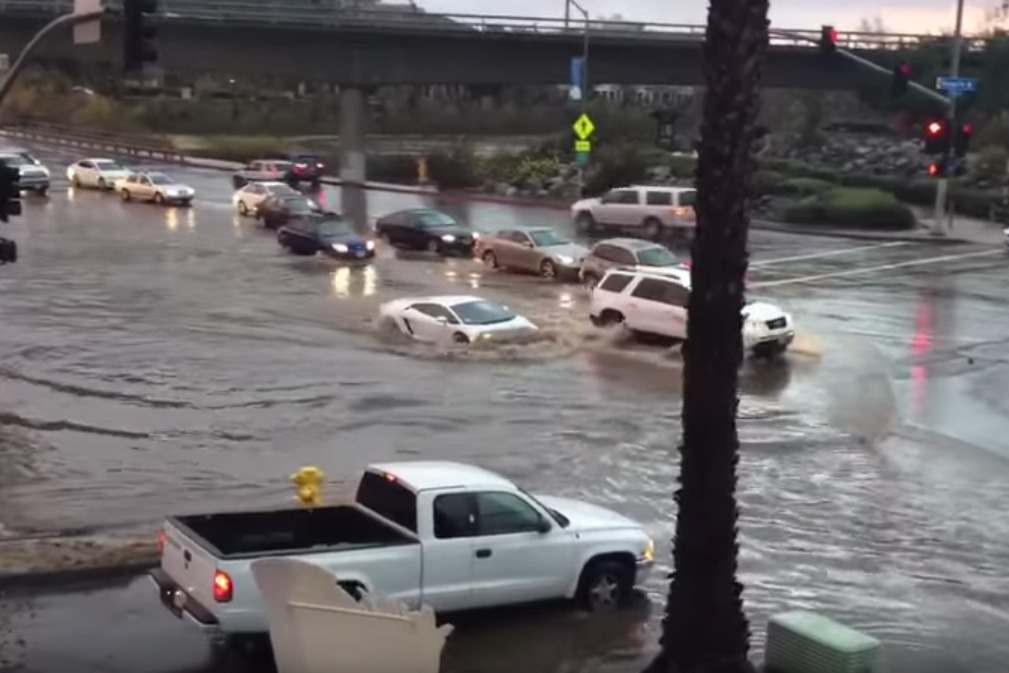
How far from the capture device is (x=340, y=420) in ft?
79.7

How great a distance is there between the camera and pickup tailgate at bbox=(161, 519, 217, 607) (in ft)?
39.9

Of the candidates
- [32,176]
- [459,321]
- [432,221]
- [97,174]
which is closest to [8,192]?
[459,321]

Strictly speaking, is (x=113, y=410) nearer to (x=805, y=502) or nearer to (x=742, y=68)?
(x=805, y=502)

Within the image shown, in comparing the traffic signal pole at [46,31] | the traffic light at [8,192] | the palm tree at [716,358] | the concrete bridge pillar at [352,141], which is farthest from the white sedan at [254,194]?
the palm tree at [716,358]

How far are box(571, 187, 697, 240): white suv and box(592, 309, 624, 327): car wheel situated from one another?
17967 millimetres

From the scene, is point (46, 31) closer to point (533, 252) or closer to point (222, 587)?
point (222, 587)

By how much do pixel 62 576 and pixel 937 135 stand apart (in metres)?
40.7

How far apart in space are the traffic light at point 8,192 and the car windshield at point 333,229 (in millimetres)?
24636

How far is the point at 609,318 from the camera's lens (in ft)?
109

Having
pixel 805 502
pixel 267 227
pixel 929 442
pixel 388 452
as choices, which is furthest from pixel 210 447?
pixel 267 227

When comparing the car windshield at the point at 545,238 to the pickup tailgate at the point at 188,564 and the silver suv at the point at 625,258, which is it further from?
the pickup tailgate at the point at 188,564

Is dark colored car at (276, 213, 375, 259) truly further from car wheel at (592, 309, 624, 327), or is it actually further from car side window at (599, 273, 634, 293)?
car wheel at (592, 309, 624, 327)

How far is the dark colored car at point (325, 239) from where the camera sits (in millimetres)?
45125

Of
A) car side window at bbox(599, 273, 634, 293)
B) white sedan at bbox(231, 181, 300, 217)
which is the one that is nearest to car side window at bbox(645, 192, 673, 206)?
white sedan at bbox(231, 181, 300, 217)
